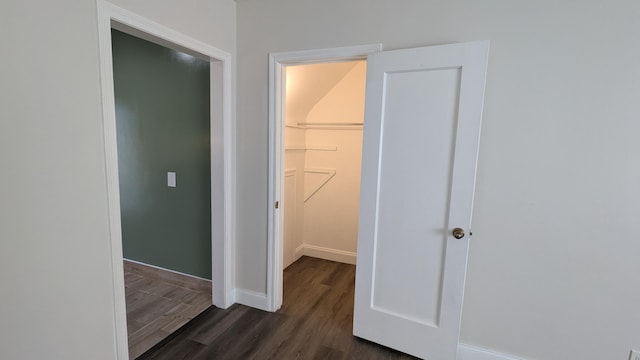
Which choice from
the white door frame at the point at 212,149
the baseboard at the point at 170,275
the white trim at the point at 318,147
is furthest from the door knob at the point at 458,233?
the baseboard at the point at 170,275

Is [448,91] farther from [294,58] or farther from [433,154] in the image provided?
[294,58]

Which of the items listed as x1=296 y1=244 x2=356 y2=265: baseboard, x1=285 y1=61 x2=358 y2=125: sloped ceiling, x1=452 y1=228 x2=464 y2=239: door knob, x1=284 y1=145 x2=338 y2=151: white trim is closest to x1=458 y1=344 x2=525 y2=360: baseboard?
x1=452 y1=228 x2=464 y2=239: door knob

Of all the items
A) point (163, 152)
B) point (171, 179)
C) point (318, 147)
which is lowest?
point (171, 179)

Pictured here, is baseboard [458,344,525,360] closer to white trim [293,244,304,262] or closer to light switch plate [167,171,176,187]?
white trim [293,244,304,262]

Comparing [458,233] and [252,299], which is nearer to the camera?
[458,233]

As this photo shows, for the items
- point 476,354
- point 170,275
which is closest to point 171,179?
point 170,275

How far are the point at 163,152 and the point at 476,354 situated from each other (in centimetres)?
309

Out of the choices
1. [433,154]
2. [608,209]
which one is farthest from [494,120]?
[608,209]

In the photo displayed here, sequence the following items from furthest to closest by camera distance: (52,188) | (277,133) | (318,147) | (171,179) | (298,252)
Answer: (298,252) < (318,147) < (171,179) < (277,133) < (52,188)

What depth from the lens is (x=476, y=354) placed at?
75.9 inches

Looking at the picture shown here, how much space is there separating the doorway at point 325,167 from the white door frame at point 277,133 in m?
0.86

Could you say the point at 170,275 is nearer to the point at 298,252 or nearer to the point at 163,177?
the point at 163,177

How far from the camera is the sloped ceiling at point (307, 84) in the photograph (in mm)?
2885

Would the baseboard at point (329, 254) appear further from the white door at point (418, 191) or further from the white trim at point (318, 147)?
the white door at point (418, 191)
